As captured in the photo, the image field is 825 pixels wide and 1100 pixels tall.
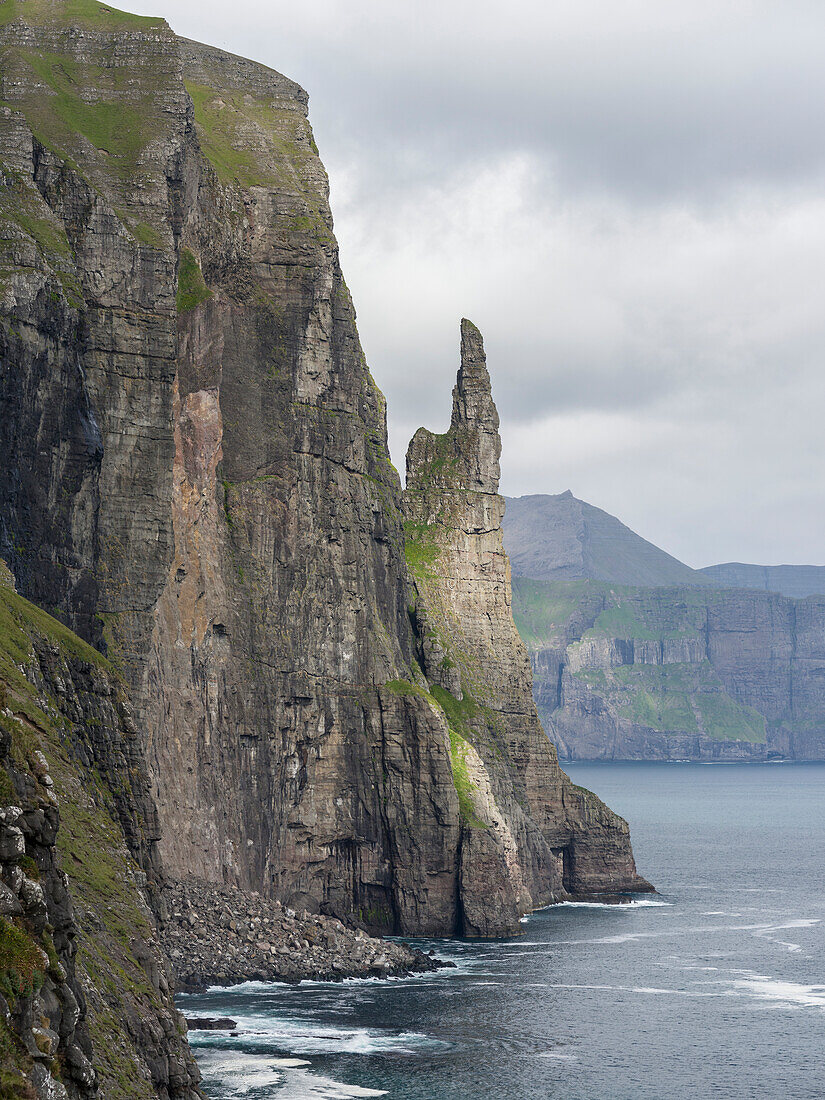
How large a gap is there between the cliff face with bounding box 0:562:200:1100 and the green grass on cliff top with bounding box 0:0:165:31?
74.1 meters

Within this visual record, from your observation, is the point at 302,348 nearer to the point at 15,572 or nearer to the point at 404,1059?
the point at 15,572

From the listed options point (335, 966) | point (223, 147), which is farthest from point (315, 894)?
point (223, 147)

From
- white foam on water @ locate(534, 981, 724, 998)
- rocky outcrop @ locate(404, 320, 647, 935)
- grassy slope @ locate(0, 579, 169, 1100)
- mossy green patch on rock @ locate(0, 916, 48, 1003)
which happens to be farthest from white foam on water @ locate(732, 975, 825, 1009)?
mossy green patch on rock @ locate(0, 916, 48, 1003)

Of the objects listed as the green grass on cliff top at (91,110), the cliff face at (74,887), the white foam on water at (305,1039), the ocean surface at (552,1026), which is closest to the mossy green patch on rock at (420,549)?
the ocean surface at (552,1026)

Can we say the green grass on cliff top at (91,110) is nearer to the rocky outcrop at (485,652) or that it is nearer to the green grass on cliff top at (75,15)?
the green grass on cliff top at (75,15)

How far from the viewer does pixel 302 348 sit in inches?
6014

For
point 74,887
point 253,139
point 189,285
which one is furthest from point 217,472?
point 74,887

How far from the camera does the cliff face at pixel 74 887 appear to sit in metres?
39.4

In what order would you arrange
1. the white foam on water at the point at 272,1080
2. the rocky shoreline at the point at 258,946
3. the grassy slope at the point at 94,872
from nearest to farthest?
the grassy slope at the point at 94,872, the white foam on water at the point at 272,1080, the rocky shoreline at the point at 258,946

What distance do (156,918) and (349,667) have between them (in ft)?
220

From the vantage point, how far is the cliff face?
3944 centimetres

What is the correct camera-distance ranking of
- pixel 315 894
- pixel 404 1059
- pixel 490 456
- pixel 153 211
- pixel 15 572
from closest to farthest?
pixel 404 1059
pixel 15 572
pixel 153 211
pixel 315 894
pixel 490 456

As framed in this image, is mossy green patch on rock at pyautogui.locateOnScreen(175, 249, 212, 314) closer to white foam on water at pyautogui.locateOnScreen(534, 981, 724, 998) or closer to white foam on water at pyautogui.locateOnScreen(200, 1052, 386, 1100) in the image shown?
white foam on water at pyautogui.locateOnScreen(534, 981, 724, 998)

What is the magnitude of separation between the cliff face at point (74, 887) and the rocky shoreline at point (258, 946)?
3188cm
